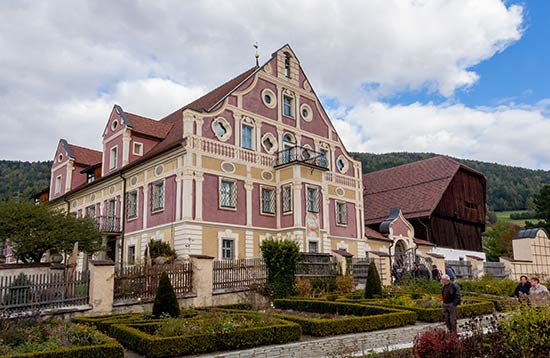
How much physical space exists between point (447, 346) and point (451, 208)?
35.4m

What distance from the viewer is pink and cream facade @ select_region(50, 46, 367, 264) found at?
25.8 meters

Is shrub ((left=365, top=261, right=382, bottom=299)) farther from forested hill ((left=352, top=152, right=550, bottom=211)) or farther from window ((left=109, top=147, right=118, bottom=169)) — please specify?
forested hill ((left=352, top=152, right=550, bottom=211))

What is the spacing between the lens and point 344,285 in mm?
22531

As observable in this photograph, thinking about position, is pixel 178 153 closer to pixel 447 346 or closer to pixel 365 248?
pixel 365 248

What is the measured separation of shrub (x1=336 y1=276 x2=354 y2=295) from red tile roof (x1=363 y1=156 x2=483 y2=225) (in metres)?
18.2

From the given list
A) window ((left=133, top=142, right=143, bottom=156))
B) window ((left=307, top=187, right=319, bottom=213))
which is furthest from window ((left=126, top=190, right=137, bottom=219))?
window ((left=307, top=187, right=319, bottom=213))

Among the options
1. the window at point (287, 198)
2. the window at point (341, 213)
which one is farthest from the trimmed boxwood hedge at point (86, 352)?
the window at point (341, 213)

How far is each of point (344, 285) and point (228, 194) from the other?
819cm

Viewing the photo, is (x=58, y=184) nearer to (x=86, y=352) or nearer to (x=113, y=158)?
(x=113, y=158)

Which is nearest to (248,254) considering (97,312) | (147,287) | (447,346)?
(147,287)

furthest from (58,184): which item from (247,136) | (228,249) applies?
(228,249)

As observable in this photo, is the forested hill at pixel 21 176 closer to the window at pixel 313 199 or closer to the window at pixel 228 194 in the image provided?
the window at pixel 228 194

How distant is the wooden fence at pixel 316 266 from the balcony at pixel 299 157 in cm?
673

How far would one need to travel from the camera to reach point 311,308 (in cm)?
1738
